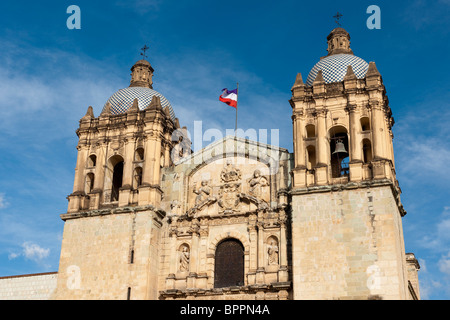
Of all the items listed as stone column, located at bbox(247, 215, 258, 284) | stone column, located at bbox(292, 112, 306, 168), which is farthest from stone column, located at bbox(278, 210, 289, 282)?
stone column, located at bbox(292, 112, 306, 168)

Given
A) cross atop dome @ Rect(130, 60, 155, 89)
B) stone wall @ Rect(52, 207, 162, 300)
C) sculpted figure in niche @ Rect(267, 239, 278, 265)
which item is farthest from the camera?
cross atop dome @ Rect(130, 60, 155, 89)

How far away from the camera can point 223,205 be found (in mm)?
29797

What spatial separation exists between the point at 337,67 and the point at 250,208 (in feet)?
27.0

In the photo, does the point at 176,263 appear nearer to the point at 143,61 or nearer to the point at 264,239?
the point at 264,239

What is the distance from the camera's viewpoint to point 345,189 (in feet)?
89.4

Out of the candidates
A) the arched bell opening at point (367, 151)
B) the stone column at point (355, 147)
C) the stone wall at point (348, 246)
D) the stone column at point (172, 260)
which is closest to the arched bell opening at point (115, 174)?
the stone column at point (172, 260)

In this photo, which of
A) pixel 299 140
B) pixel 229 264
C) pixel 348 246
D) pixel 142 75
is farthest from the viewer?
pixel 142 75

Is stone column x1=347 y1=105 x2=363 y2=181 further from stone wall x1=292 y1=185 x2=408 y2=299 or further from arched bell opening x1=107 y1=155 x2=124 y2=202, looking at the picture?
arched bell opening x1=107 y1=155 x2=124 y2=202

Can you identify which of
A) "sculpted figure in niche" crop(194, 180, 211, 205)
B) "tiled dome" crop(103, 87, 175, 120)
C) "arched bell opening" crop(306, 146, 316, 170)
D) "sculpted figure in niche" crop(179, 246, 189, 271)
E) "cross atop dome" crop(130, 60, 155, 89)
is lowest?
"sculpted figure in niche" crop(179, 246, 189, 271)

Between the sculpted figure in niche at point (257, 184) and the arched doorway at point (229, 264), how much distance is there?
2.34 metres

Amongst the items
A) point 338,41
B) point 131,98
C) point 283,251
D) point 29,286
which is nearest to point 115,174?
point 131,98

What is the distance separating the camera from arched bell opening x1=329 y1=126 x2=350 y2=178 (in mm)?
29578

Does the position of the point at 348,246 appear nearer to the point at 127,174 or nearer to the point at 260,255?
the point at 260,255

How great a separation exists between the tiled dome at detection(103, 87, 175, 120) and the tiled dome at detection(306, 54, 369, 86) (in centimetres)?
797
